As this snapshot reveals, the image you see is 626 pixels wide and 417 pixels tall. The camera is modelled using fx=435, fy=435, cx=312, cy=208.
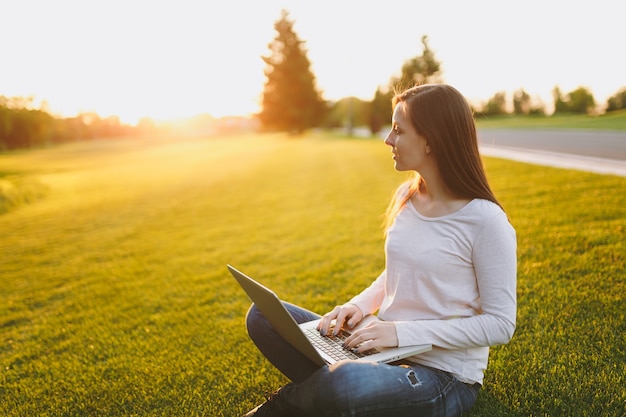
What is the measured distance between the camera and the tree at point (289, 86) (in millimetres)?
44000

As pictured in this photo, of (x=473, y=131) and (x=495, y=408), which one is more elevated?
(x=473, y=131)

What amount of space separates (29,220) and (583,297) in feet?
34.0

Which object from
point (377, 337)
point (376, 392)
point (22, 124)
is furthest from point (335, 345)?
point (22, 124)

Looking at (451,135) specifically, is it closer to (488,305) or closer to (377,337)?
(488,305)

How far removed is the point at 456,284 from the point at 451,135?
1.92 ft

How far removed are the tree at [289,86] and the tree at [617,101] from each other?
84.7ft

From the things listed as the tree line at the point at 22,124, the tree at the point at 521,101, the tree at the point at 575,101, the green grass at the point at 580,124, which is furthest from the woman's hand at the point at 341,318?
the tree at the point at 521,101

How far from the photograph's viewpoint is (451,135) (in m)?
1.69

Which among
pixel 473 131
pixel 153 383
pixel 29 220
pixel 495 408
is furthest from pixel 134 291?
pixel 29 220

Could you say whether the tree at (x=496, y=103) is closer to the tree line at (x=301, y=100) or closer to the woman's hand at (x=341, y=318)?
the tree line at (x=301, y=100)

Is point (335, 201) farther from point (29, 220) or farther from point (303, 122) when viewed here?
point (303, 122)

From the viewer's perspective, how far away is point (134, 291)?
448cm

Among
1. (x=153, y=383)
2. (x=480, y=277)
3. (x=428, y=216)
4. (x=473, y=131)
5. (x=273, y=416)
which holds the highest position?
(x=473, y=131)

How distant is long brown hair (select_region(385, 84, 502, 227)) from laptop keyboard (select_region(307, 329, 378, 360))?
76 centimetres
